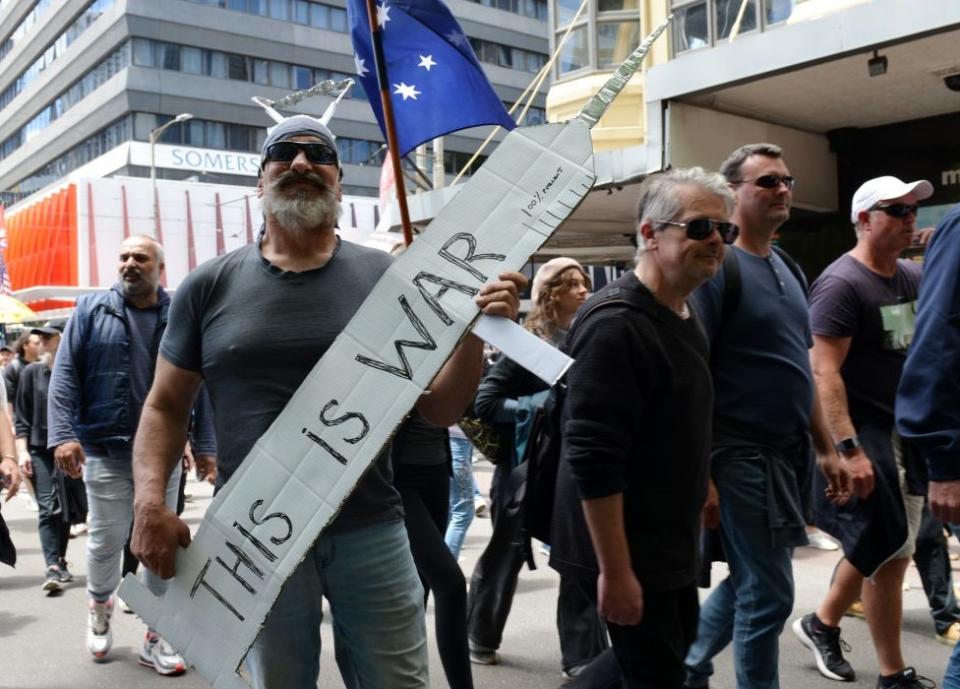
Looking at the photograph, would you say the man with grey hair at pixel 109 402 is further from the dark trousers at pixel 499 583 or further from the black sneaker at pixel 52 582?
the black sneaker at pixel 52 582

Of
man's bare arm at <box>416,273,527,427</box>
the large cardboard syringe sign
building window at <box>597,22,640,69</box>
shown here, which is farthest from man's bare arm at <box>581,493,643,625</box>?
building window at <box>597,22,640,69</box>

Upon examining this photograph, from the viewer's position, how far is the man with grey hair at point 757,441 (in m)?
3.49

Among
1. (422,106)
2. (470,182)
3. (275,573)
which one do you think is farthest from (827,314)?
(275,573)

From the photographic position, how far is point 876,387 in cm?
431

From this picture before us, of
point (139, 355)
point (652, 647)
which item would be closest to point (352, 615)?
→ point (652, 647)

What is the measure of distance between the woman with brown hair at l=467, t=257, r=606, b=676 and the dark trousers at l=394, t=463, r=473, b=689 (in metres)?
0.52

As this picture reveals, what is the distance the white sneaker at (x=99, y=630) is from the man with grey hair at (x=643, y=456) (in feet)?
10.4

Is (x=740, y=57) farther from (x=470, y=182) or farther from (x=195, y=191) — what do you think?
(x=195, y=191)

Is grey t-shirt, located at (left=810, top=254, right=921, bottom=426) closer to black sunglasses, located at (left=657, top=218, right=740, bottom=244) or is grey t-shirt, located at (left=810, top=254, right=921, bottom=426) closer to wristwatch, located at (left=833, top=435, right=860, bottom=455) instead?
wristwatch, located at (left=833, top=435, right=860, bottom=455)

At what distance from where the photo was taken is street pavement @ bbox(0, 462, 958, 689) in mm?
4879

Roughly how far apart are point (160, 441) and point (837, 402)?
2.57m

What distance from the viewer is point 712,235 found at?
301 centimetres

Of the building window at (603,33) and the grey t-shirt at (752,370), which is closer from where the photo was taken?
the grey t-shirt at (752,370)

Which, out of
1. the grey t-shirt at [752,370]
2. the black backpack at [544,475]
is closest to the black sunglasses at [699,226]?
the black backpack at [544,475]
